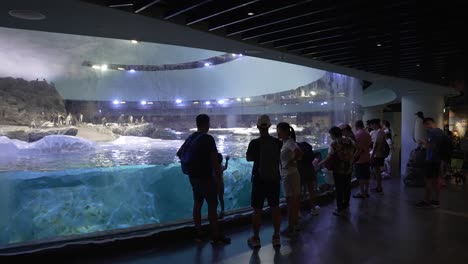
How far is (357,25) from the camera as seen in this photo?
5.74 m

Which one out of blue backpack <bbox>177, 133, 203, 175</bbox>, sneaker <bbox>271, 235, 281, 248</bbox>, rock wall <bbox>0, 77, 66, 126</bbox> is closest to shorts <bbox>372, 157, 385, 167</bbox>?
sneaker <bbox>271, 235, 281, 248</bbox>

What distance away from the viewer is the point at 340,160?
6.61 meters

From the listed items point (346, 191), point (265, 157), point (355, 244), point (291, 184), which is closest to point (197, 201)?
point (265, 157)

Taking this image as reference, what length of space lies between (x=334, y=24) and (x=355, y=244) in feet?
11.4

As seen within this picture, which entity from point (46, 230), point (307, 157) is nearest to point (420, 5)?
point (307, 157)

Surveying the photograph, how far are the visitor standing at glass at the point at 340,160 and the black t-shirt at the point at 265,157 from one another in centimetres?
199

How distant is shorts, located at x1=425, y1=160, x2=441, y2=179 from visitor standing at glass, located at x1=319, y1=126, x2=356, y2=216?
5.49 feet

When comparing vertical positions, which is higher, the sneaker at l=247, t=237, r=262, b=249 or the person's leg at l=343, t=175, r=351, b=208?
the person's leg at l=343, t=175, r=351, b=208

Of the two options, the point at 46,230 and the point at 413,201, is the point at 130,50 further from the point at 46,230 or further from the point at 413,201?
the point at 413,201

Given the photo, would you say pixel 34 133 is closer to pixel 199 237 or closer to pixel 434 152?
pixel 199 237

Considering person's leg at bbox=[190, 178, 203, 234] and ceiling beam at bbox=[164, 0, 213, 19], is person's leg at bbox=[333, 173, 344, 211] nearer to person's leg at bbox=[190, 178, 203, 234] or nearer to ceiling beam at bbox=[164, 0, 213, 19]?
person's leg at bbox=[190, 178, 203, 234]

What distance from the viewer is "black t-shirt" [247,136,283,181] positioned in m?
4.70

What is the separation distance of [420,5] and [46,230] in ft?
21.8

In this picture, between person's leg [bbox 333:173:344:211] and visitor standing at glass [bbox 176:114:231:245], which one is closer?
visitor standing at glass [bbox 176:114:231:245]
